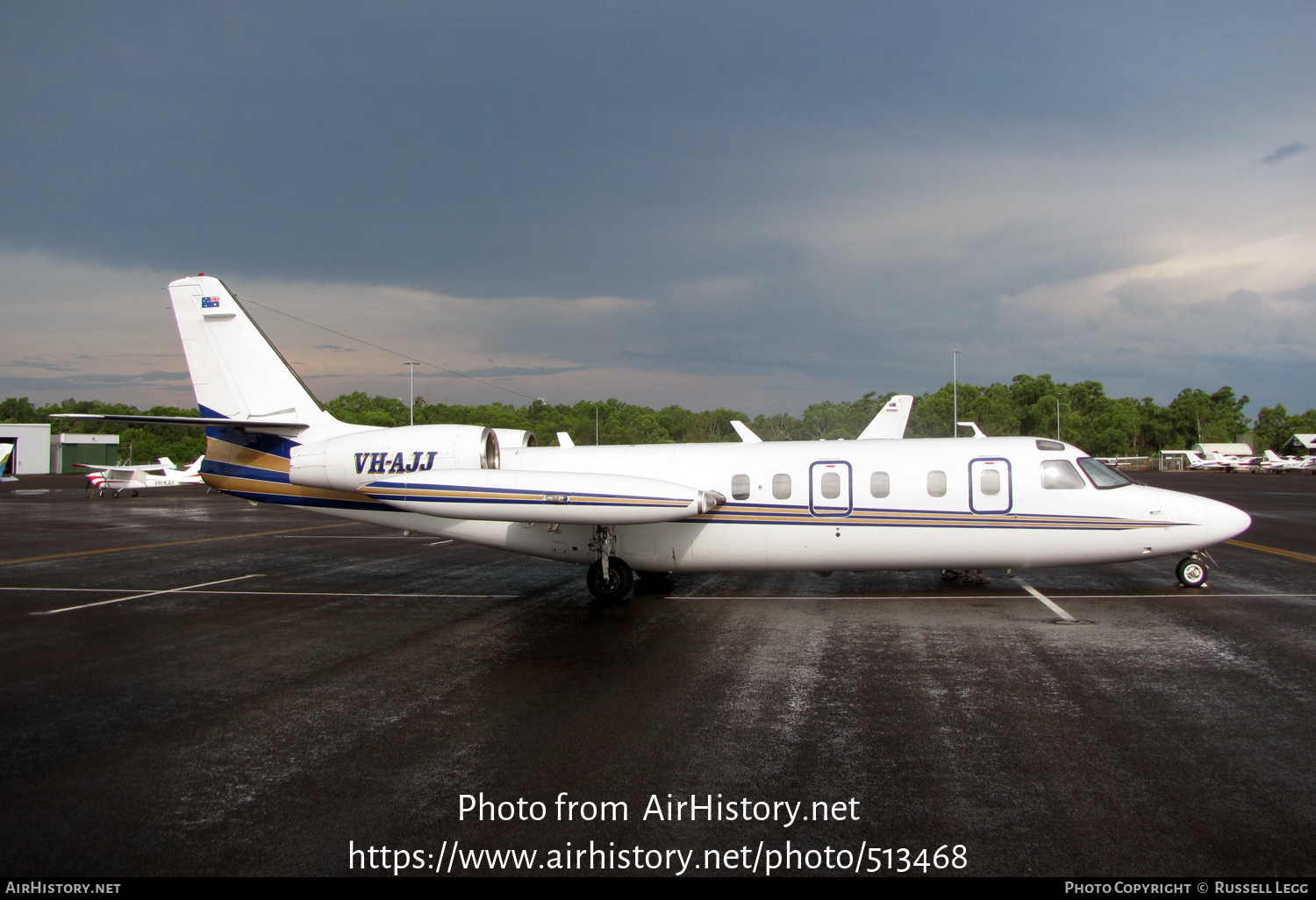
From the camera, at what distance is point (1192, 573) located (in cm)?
1281

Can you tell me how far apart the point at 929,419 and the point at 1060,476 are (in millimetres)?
94306

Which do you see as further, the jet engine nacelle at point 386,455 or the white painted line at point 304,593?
the white painted line at point 304,593

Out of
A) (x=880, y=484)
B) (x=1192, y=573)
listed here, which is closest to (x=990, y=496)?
(x=880, y=484)

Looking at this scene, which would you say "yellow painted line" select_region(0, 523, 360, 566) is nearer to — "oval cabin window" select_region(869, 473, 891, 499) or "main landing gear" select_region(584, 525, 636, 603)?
"main landing gear" select_region(584, 525, 636, 603)

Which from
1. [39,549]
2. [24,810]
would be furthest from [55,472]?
[24,810]

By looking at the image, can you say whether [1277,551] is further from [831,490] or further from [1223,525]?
[831,490]

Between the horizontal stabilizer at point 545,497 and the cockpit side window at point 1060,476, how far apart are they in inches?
204

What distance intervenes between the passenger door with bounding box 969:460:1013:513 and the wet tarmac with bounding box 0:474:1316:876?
4.75 ft

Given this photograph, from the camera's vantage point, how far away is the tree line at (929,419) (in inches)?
3846

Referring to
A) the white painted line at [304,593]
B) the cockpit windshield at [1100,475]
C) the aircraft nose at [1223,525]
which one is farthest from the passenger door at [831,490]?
the aircraft nose at [1223,525]

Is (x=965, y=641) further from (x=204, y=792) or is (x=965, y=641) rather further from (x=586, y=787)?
(x=204, y=792)

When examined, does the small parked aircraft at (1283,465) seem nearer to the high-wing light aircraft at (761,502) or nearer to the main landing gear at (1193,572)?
the main landing gear at (1193,572)
